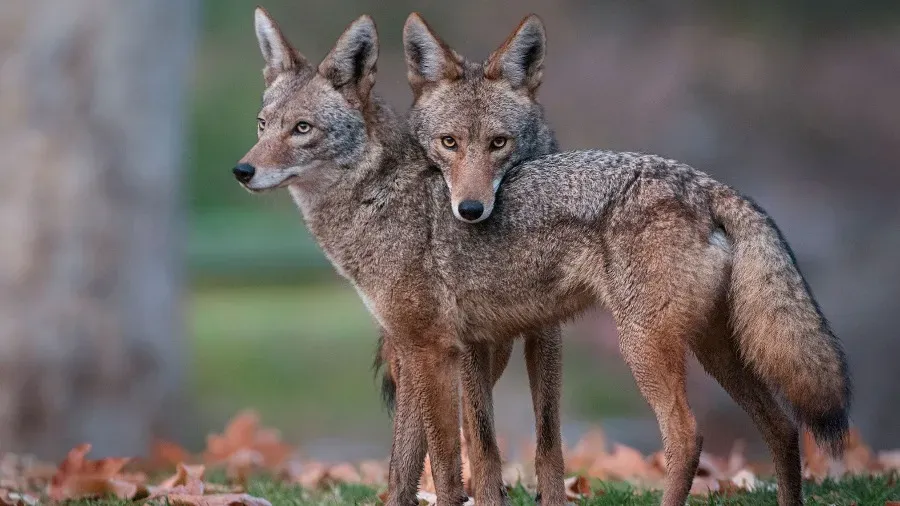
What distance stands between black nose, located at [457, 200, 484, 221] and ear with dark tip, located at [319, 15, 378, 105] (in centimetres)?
81

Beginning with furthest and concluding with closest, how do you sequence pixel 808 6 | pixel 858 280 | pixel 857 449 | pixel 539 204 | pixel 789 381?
pixel 808 6 < pixel 858 280 < pixel 857 449 < pixel 539 204 < pixel 789 381

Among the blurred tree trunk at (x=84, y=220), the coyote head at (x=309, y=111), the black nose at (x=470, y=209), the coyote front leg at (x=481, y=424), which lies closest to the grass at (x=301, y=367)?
the blurred tree trunk at (x=84, y=220)

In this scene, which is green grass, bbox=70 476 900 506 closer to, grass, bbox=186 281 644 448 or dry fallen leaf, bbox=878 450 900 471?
dry fallen leaf, bbox=878 450 900 471

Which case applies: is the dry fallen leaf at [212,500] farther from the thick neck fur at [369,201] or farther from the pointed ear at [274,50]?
the pointed ear at [274,50]

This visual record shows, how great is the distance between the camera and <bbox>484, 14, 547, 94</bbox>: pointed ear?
6102 millimetres

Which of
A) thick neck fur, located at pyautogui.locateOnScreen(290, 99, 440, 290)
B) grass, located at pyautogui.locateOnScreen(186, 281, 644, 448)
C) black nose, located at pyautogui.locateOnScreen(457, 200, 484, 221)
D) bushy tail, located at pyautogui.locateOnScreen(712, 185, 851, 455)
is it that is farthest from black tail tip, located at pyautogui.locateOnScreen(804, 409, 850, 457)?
grass, located at pyautogui.locateOnScreen(186, 281, 644, 448)

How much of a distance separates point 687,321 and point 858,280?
968 centimetres

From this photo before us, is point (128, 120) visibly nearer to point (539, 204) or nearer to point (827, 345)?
point (539, 204)

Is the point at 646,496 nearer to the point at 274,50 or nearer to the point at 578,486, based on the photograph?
the point at 578,486

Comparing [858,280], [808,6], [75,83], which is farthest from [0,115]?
[808,6]

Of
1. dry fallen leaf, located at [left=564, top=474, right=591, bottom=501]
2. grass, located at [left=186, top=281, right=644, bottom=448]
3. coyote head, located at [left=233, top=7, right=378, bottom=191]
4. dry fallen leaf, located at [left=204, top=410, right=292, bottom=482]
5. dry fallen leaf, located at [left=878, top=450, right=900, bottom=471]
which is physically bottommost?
grass, located at [left=186, top=281, right=644, bottom=448]

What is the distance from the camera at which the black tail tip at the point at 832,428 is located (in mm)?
4949

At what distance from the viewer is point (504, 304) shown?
217 inches

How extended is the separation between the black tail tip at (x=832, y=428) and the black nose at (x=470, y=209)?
1.71m
